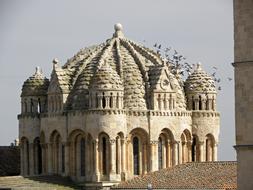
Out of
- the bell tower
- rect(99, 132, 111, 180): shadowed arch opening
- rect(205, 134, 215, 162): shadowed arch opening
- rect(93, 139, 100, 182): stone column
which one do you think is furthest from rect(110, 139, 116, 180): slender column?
the bell tower

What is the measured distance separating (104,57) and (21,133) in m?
5.99

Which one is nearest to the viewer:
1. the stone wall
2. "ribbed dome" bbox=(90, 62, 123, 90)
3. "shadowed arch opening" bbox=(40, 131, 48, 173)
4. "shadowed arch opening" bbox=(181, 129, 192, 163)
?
"ribbed dome" bbox=(90, 62, 123, 90)

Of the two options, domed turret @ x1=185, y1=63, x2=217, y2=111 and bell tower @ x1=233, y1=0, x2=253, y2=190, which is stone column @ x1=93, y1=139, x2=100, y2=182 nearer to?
domed turret @ x1=185, y1=63, x2=217, y2=111

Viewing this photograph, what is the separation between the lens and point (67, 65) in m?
71.0

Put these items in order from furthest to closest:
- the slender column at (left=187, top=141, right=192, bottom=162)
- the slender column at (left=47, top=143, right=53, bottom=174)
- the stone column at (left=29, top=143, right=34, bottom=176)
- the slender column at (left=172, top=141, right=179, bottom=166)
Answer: the stone column at (left=29, top=143, right=34, bottom=176) → the slender column at (left=187, top=141, right=192, bottom=162) → the slender column at (left=47, top=143, right=53, bottom=174) → the slender column at (left=172, top=141, right=179, bottom=166)

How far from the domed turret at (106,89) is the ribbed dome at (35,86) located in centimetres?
434

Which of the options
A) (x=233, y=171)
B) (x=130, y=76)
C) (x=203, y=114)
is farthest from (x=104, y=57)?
(x=233, y=171)

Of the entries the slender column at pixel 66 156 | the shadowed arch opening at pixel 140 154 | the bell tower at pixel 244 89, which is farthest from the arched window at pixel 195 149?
the bell tower at pixel 244 89

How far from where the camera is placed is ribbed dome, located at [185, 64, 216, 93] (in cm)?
7169

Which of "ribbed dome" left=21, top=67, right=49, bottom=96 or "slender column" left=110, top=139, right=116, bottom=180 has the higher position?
"ribbed dome" left=21, top=67, right=49, bottom=96

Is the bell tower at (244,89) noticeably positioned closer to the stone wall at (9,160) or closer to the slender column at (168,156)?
the slender column at (168,156)

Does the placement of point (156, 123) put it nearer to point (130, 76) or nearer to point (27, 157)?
point (130, 76)

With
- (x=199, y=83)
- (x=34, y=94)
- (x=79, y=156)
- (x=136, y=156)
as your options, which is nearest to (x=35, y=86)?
(x=34, y=94)

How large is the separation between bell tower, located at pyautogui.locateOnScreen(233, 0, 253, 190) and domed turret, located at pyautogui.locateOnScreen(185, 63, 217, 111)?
1201 inches
